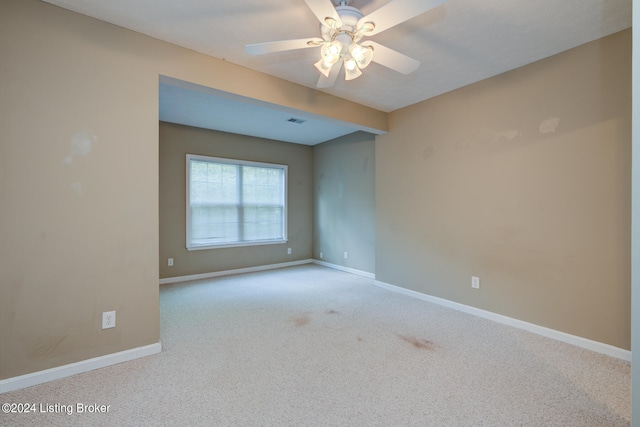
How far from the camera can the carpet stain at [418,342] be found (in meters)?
2.38

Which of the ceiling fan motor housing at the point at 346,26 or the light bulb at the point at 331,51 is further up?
the ceiling fan motor housing at the point at 346,26

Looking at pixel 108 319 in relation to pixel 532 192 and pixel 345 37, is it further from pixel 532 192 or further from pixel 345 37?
pixel 532 192

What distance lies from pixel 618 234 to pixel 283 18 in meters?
3.04

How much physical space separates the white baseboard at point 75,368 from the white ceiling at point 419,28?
249cm

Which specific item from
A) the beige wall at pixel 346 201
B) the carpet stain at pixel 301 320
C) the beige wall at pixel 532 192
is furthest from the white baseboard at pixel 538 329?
the carpet stain at pixel 301 320

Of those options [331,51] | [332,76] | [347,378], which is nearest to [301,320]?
[347,378]

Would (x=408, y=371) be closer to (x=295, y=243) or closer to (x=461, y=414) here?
(x=461, y=414)

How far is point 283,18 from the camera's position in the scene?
203 cm

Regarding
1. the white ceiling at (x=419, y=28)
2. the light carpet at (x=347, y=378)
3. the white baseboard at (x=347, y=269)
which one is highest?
the white ceiling at (x=419, y=28)

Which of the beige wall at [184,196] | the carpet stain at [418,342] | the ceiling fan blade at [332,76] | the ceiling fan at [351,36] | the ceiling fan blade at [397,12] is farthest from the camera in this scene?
the beige wall at [184,196]

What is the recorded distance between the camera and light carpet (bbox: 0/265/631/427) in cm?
158

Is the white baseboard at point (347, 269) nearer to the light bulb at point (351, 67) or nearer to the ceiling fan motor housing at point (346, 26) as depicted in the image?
the light bulb at point (351, 67)

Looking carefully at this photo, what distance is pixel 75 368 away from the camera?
198 cm

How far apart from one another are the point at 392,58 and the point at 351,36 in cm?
35
